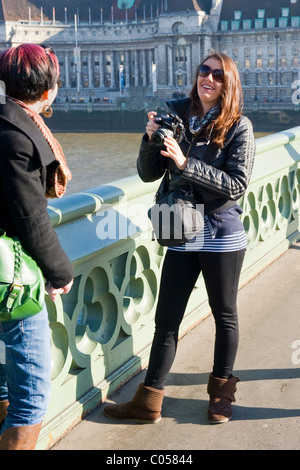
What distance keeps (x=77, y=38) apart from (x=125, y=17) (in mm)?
5572

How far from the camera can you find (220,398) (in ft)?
7.22

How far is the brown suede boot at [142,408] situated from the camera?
7.08ft

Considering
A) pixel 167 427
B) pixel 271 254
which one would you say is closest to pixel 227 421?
pixel 167 427

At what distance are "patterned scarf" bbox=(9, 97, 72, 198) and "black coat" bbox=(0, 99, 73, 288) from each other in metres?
0.03

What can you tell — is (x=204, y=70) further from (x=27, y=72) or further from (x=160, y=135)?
(x=27, y=72)

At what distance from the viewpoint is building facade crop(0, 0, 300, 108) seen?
206ft

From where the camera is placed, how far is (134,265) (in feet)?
8.49

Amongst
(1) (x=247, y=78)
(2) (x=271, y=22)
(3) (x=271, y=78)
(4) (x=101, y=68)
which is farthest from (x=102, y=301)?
(4) (x=101, y=68)

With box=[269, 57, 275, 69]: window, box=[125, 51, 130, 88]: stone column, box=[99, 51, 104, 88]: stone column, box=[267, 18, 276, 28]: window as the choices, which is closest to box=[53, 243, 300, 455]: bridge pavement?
box=[269, 57, 275, 69]: window

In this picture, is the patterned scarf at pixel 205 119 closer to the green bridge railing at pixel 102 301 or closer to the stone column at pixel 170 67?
the green bridge railing at pixel 102 301

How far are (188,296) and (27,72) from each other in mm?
870

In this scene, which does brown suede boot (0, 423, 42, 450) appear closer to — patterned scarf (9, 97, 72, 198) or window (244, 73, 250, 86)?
patterned scarf (9, 97, 72, 198)

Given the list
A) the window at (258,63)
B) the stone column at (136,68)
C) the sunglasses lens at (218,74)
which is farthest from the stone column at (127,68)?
the sunglasses lens at (218,74)
